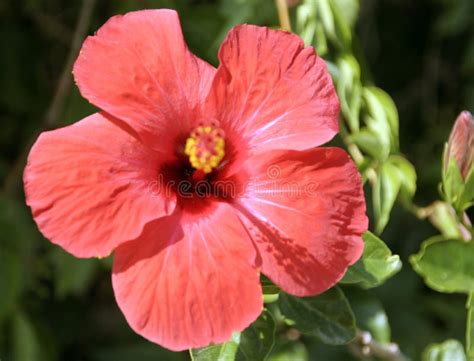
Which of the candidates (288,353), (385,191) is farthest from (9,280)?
(385,191)

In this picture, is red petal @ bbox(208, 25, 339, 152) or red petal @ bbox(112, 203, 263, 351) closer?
red petal @ bbox(112, 203, 263, 351)

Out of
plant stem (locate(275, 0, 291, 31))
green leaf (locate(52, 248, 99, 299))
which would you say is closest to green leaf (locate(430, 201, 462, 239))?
plant stem (locate(275, 0, 291, 31))

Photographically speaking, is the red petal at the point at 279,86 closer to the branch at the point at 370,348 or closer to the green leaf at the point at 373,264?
the green leaf at the point at 373,264

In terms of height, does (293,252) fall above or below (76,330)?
above

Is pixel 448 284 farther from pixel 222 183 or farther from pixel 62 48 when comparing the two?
pixel 62 48

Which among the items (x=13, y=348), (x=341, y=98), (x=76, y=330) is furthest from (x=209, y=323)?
(x=76, y=330)

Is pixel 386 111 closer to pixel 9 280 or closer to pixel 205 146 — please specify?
pixel 205 146

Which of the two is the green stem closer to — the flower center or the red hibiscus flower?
the red hibiscus flower
